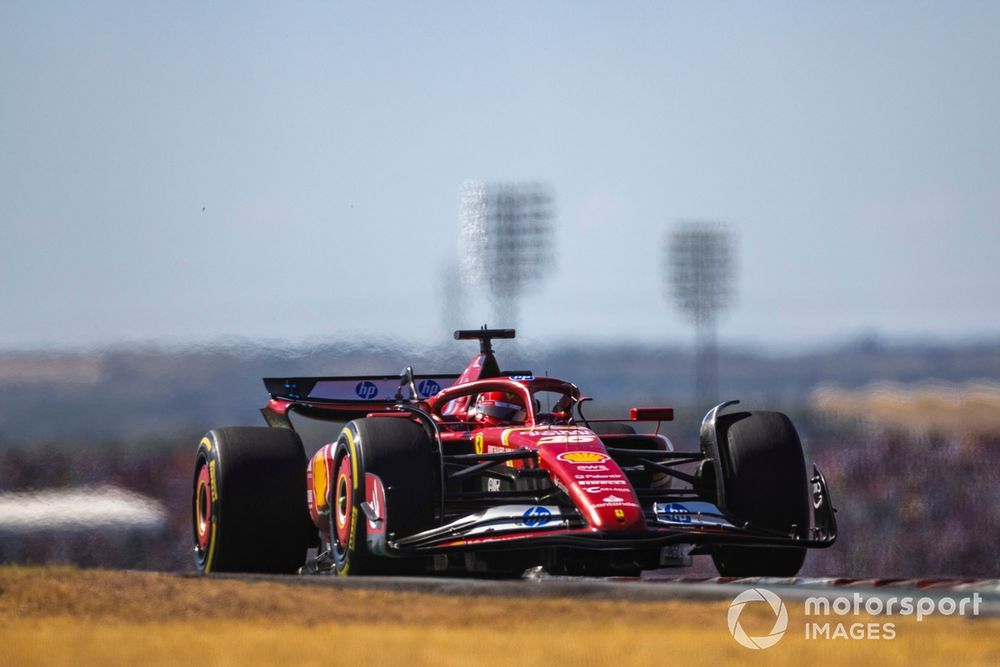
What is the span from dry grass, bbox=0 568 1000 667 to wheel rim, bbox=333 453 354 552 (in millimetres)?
2076

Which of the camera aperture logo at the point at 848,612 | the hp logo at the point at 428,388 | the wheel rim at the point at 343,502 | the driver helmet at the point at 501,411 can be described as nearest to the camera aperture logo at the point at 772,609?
the camera aperture logo at the point at 848,612

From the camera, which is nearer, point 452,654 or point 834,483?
point 452,654

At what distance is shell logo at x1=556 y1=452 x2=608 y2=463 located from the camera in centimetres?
1301

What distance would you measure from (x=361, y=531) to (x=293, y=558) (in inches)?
66.9

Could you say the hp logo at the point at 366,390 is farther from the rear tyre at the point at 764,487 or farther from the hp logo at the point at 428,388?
the rear tyre at the point at 764,487

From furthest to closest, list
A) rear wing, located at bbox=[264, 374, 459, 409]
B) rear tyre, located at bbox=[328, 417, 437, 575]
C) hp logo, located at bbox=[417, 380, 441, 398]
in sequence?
hp logo, located at bbox=[417, 380, 441, 398] → rear wing, located at bbox=[264, 374, 459, 409] → rear tyre, located at bbox=[328, 417, 437, 575]

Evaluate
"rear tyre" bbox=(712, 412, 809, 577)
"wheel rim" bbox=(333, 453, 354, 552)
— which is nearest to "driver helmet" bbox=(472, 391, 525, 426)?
"wheel rim" bbox=(333, 453, 354, 552)

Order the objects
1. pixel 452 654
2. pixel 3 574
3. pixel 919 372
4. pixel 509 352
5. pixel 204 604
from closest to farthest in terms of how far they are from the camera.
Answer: pixel 452 654
pixel 204 604
pixel 3 574
pixel 509 352
pixel 919 372

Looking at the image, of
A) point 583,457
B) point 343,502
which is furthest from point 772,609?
point 343,502

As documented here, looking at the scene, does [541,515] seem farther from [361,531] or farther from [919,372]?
[919,372]

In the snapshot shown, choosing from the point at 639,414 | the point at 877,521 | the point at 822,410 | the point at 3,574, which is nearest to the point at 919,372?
the point at 822,410

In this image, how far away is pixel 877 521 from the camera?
1081 inches

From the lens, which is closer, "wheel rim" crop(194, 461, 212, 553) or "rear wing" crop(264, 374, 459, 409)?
"wheel rim" crop(194, 461, 212, 553)

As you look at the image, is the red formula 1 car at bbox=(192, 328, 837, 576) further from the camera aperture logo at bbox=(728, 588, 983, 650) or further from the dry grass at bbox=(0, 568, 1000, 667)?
the camera aperture logo at bbox=(728, 588, 983, 650)
